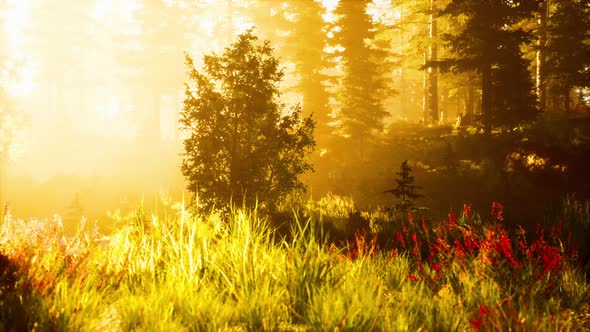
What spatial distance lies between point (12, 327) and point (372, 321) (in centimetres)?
300

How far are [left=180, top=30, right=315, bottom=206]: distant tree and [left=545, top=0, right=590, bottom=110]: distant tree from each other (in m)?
19.6

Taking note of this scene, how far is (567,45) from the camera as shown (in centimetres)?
2241

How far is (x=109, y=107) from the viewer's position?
57.2m

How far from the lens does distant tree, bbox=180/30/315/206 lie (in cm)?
1084

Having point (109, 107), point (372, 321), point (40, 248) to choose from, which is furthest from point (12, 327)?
point (109, 107)

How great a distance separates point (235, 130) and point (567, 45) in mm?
22428

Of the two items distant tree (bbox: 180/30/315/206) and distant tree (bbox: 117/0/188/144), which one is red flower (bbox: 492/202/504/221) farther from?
distant tree (bbox: 117/0/188/144)

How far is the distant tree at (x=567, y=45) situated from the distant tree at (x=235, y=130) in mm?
19595

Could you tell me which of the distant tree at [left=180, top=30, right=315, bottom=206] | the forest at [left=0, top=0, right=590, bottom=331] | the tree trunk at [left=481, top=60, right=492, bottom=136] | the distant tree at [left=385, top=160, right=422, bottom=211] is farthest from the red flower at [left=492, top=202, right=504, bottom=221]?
the tree trunk at [left=481, top=60, right=492, bottom=136]

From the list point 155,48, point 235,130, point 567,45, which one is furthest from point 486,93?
point 155,48

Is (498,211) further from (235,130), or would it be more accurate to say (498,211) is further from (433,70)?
(433,70)

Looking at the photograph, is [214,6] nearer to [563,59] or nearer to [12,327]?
[563,59]

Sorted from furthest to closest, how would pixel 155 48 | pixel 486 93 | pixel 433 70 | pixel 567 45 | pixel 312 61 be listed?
pixel 155 48 < pixel 433 70 < pixel 312 61 < pixel 567 45 < pixel 486 93

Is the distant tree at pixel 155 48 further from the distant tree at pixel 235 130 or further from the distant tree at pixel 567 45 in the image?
the distant tree at pixel 567 45
